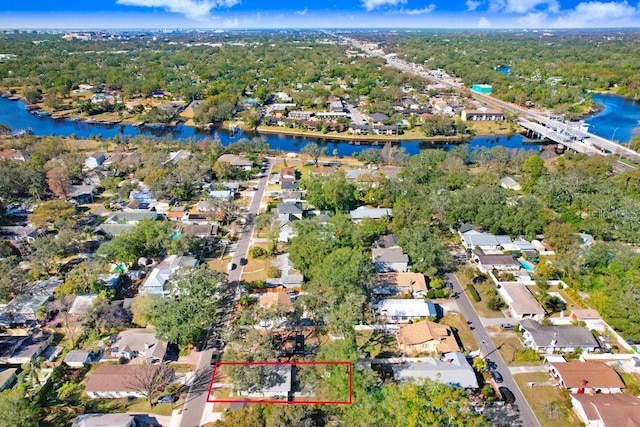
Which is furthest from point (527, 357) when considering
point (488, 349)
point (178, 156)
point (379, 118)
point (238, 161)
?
point (379, 118)

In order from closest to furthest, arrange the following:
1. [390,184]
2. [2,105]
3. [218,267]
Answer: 1. [218,267]
2. [390,184]
3. [2,105]

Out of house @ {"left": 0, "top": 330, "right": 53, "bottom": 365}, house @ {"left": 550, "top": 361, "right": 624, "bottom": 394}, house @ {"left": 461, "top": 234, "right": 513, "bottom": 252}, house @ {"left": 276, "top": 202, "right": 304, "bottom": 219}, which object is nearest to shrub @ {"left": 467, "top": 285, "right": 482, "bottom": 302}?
house @ {"left": 461, "top": 234, "right": 513, "bottom": 252}

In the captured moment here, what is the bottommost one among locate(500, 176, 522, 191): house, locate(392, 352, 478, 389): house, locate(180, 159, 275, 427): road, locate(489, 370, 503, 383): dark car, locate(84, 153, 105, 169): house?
locate(180, 159, 275, 427): road

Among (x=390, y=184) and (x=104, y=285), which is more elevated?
(x=390, y=184)

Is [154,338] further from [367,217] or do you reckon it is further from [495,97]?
[495,97]

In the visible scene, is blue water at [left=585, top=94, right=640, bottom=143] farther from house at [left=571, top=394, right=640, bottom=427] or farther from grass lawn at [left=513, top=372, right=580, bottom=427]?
grass lawn at [left=513, top=372, right=580, bottom=427]

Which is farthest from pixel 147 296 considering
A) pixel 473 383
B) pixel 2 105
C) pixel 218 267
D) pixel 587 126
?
pixel 2 105
